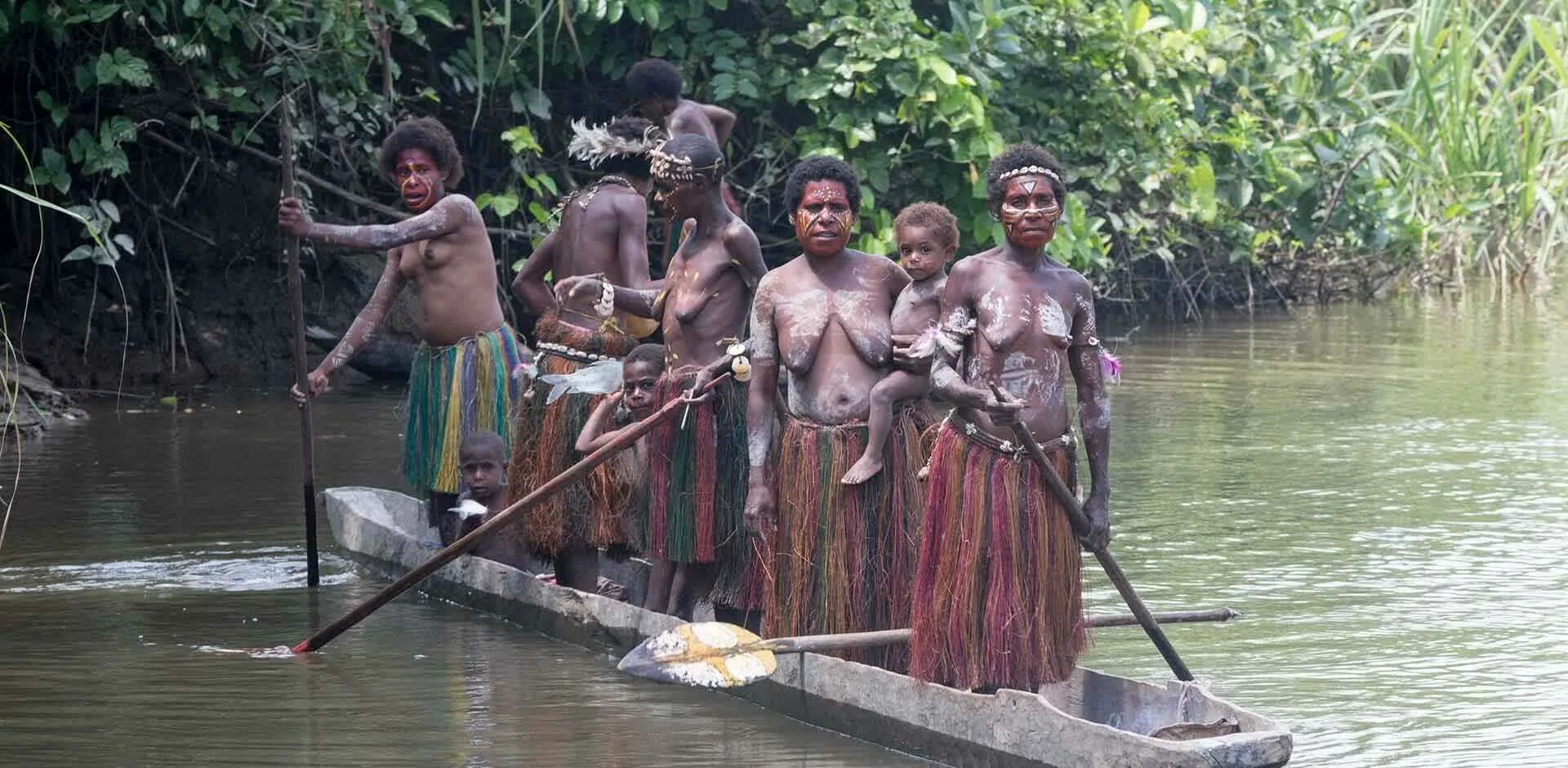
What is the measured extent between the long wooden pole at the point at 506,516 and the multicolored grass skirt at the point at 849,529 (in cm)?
45

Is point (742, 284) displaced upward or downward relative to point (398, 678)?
upward

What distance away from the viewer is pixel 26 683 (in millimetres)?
5805

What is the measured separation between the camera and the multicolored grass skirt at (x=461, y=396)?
7195 mm

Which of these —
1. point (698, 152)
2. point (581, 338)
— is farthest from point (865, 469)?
point (581, 338)

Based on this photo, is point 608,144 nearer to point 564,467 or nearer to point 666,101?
point 564,467

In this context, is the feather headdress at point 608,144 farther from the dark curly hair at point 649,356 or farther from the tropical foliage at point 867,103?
the tropical foliage at point 867,103

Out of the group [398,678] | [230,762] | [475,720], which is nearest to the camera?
[230,762]

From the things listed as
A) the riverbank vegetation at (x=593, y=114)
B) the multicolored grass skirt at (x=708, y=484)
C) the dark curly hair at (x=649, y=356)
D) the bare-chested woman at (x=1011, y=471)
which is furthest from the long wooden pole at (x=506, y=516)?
the riverbank vegetation at (x=593, y=114)

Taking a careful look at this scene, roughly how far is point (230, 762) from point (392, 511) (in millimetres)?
2844

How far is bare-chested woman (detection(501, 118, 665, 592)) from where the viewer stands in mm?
6594

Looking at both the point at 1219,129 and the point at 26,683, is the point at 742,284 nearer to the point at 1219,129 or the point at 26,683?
the point at 26,683

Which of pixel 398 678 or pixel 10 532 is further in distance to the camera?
pixel 10 532

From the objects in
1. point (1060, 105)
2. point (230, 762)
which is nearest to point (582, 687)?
point (230, 762)

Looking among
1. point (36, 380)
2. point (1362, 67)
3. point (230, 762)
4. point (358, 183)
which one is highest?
point (1362, 67)
